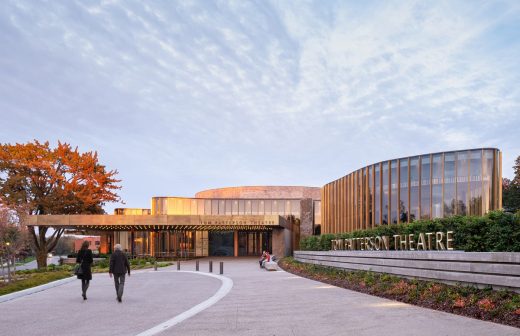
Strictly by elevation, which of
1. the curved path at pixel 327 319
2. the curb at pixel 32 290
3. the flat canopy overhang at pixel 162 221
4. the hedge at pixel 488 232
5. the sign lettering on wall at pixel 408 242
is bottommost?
the curb at pixel 32 290

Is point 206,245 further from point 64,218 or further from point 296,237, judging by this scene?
point 64,218

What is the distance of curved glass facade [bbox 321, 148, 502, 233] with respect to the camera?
1505 inches

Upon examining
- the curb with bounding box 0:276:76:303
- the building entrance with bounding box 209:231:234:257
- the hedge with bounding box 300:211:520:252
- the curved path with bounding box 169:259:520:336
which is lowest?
the building entrance with bounding box 209:231:234:257

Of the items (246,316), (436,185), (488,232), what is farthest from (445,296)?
(436,185)

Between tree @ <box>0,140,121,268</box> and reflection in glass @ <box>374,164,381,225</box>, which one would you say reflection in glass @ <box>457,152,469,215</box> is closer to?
reflection in glass @ <box>374,164,381,225</box>

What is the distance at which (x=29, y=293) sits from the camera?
60.6ft

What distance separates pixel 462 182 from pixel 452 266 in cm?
2845

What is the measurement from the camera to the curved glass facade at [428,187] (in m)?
38.2

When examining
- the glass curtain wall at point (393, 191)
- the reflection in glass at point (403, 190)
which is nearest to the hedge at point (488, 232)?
the reflection in glass at point (403, 190)

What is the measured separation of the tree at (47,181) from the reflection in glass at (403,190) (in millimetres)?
26208

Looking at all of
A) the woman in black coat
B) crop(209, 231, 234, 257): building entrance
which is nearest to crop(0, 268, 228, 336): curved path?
the woman in black coat

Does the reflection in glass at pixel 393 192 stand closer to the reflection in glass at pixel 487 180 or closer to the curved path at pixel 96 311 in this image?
the reflection in glass at pixel 487 180

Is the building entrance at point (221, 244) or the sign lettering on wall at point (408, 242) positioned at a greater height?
the sign lettering on wall at point (408, 242)

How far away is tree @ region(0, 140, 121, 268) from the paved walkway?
29.8 m
